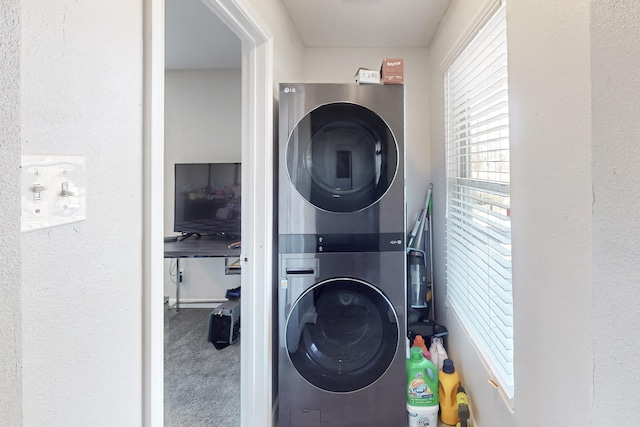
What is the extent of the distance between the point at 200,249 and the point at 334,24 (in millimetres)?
1984

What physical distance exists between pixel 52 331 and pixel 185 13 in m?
2.40

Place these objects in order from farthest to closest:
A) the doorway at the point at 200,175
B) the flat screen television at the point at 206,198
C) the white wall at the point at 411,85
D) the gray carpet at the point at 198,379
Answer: the flat screen television at the point at 206,198 → the doorway at the point at 200,175 → the white wall at the point at 411,85 → the gray carpet at the point at 198,379

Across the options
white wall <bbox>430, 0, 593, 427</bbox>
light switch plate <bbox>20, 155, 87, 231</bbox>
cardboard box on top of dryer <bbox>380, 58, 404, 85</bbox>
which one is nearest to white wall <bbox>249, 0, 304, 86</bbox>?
cardboard box on top of dryer <bbox>380, 58, 404, 85</bbox>

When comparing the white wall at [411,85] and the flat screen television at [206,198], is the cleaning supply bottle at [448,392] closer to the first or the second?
the white wall at [411,85]

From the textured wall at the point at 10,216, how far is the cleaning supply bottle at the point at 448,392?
1928mm

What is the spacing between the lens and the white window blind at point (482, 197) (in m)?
1.37

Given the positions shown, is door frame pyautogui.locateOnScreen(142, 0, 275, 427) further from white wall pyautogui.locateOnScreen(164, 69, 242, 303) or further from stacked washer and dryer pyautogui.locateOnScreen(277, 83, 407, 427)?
white wall pyautogui.locateOnScreen(164, 69, 242, 303)

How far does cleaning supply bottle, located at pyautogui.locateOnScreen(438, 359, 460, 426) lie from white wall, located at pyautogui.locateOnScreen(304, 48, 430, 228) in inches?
44.6

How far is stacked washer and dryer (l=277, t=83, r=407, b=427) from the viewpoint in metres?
1.74

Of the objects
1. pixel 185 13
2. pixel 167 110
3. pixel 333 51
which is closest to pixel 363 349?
pixel 333 51

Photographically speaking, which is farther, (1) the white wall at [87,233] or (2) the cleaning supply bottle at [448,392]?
(2) the cleaning supply bottle at [448,392]

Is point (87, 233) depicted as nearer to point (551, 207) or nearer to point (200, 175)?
point (551, 207)

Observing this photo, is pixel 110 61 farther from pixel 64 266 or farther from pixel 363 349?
pixel 363 349

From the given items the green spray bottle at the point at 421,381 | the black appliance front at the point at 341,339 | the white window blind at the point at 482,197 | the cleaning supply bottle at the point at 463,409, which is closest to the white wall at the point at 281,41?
the black appliance front at the point at 341,339
